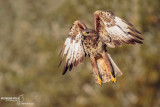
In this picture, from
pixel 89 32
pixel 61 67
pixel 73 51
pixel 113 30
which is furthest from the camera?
pixel 61 67

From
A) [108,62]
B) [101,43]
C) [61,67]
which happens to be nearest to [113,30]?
[101,43]

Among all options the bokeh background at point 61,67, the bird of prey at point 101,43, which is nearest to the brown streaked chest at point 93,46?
the bird of prey at point 101,43

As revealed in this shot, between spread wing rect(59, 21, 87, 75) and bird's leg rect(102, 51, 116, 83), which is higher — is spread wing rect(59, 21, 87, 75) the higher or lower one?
the higher one

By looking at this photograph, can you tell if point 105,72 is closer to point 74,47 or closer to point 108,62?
point 108,62

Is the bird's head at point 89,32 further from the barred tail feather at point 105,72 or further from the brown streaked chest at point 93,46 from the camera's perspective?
the barred tail feather at point 105,72

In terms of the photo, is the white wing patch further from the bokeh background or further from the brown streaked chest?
the bokeh background

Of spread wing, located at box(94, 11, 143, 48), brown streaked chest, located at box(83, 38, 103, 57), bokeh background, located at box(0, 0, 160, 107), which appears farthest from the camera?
bokeh background, located at box(0, 0, 160, 107)

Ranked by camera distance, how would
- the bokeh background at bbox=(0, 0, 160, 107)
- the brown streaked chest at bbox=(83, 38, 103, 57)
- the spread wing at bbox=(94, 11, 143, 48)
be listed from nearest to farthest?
the spread wing at bbox=(94, 11, 143, 48) → the brown streaked chest at bbox=(83, 38, 103, 57) → the bokeh background at bbox=(0, 0, 160, 107)

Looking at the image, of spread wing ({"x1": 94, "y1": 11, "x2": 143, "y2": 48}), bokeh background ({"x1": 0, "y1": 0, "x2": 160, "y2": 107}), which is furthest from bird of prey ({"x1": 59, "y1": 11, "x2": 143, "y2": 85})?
bokeh background ({"x1": 0, "y1": 0, "x2": 160, "y2": 107})
